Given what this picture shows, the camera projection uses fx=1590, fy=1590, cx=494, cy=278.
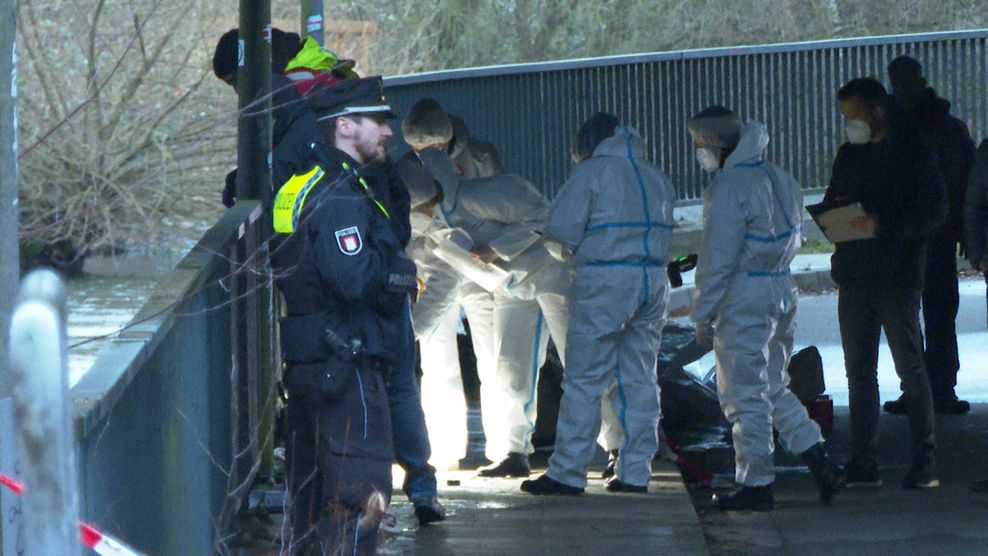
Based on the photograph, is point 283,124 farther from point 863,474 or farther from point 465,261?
point 863,474

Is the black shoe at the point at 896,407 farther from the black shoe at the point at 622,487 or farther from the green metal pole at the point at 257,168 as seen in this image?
the green metal pole at the point at 257,168

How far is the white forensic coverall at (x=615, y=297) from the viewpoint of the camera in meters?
6.81

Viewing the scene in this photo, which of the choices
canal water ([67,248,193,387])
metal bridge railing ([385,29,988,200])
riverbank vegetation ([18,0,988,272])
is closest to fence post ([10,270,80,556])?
metal bridge railing ([385,29,988,200])

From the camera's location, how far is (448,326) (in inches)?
294

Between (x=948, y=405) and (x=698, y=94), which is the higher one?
(x=698, y=94)

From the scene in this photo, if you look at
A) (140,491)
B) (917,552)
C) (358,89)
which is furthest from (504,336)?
(140,491)

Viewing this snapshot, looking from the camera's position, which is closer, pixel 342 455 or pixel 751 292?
pixel 342 455

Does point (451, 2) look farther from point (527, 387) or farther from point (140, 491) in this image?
point (140, 491)

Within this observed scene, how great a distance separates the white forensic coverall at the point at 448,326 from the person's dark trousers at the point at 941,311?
2876 mm

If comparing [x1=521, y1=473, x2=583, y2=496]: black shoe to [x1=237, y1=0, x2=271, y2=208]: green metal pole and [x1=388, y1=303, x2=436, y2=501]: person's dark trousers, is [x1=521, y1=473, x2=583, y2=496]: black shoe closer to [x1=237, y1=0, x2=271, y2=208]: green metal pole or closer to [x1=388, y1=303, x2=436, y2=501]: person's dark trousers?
[x1=388, y1=303, x2=436, y2=501]: person's dark trousers

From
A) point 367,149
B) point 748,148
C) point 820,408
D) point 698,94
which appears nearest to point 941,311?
point 820,408

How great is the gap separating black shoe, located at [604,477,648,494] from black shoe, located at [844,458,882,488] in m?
1.08

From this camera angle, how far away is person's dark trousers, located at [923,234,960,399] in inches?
352

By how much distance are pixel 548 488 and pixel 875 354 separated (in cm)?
163
